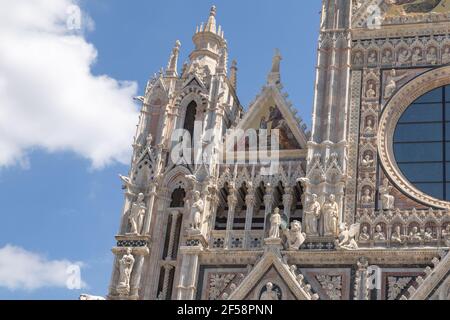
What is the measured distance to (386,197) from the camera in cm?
2044

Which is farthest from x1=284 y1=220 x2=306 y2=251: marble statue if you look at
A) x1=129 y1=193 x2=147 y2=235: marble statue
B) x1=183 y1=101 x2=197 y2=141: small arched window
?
x1=183 y1=101 x2=197 y2=141: small arched window

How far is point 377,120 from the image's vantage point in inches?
853

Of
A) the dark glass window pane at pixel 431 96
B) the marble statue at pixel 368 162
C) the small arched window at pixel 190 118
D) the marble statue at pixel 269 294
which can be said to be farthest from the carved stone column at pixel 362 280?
the small arched window at pixel 190 118

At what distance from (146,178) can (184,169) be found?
0.90 m

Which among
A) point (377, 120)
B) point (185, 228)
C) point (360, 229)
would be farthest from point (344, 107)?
point (185, 228)

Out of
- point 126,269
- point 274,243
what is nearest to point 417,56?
point 274,243

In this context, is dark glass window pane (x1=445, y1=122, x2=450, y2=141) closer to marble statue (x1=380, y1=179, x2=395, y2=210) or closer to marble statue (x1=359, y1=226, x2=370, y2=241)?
marble statue (x1=380, y1=179, x2=395, y2=210)

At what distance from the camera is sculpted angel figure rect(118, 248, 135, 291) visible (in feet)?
66.5

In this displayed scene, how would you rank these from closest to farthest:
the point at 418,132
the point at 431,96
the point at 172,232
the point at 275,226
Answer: the point at 275,226 → the point at 172,232 → the point at 418,132 → the point at 431,96

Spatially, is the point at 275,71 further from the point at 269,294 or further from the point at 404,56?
the point at 269,294

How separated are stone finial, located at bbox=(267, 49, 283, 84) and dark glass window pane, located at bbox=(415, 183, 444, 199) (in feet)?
14.1

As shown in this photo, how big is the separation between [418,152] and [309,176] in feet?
8.43

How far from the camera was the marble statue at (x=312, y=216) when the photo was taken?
66.1 ft

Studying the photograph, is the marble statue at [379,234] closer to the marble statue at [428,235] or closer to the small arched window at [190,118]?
the marble statue at [428,235]
